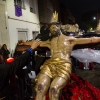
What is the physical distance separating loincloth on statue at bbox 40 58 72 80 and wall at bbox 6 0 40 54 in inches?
184

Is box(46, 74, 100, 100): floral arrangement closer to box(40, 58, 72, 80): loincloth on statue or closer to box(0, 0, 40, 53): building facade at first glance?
box(40, 58, 72, 80): loincloth on statue

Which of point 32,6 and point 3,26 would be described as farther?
point 32,6

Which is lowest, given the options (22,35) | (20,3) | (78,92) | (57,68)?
(78,92)

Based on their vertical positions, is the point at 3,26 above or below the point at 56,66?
above

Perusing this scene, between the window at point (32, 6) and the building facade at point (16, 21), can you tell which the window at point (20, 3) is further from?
the window at point (32, 6)

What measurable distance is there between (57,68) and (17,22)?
5.80m

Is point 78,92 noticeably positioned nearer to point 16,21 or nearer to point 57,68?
point 57,68

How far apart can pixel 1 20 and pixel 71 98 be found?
16.0 ft

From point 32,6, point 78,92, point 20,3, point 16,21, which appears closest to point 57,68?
point 78,92

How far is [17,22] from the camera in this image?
8.23 m

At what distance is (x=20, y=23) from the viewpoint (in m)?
8.62

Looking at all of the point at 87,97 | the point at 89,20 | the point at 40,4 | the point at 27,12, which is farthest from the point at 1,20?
the point at 89,20

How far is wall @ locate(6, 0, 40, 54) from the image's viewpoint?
7448 mm

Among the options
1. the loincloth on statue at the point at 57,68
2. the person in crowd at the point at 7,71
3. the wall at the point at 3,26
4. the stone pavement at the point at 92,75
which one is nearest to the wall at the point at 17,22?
the wall at the point at 3,26
